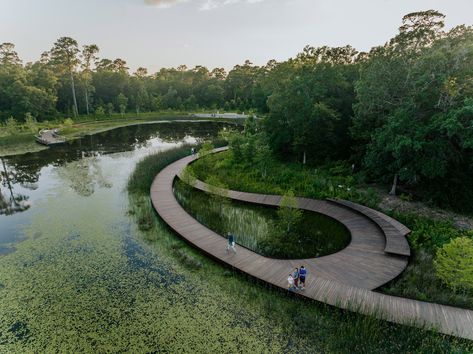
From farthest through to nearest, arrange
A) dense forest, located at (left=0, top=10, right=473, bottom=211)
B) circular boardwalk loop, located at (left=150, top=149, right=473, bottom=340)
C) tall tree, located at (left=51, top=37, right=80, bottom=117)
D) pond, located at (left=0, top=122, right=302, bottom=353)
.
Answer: tall tree, located at (left=51, top=37, right=80, bottom=117) < dense forest, located at (left=0, top=10, right=473, bottom=211) < circular boardwalk loop, located at (left=150, top=149, right=473, bottom=340) < pond, located at (left=0, top=122, right=302, bottom=353)

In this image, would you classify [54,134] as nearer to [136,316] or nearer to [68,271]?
[68,271]

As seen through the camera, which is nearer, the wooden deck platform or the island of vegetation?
the island of vegetation

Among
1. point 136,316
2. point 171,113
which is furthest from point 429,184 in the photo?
point 171,113

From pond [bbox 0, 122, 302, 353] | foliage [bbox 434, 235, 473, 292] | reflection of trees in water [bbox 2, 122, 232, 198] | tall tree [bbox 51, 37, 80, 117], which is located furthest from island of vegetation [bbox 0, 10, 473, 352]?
tall tree [bbox 51, 37, 80, 117]

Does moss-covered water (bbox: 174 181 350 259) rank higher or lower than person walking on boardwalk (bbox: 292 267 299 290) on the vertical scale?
lower

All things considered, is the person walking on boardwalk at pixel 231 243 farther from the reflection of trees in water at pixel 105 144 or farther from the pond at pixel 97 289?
the reflection of trees in water at pixel 105 144

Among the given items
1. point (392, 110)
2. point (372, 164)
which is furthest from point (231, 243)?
point (392, 110)

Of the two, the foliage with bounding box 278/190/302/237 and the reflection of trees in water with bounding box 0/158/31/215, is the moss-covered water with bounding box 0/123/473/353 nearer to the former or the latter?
the reflection of trees in water with bounding box 0/158/31/215
